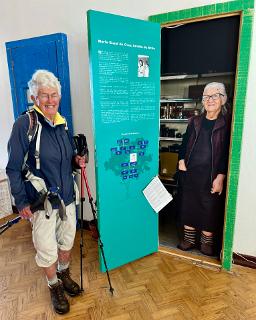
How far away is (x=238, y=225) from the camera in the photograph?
7.63 feet

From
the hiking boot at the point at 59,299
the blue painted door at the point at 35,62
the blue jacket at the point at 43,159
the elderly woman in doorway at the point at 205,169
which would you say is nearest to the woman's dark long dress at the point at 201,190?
the elderly woman in doorway at the point at 205,169

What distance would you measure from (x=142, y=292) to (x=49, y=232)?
93 centimetres

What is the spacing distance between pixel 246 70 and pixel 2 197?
3.20m

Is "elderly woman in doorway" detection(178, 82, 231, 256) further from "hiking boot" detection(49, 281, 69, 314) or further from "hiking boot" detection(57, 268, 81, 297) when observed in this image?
"hiking boot" detection(49, 281, 69, 314)

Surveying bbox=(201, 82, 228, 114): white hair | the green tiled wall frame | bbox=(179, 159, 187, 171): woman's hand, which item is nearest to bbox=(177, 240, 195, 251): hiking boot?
the green tiled wall frame

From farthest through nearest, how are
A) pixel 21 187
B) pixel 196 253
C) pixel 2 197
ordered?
pixel 2 197
pixel 196 253
pixel 21 187

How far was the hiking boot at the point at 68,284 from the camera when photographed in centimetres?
205

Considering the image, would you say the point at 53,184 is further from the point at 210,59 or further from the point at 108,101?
the point at 210,59

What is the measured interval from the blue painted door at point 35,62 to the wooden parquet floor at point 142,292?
5.18ft

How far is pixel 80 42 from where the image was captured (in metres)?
2.64

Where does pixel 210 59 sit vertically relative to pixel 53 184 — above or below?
above

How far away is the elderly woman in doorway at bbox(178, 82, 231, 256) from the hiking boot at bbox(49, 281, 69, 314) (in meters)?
1.24

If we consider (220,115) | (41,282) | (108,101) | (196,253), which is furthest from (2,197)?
(220,115)

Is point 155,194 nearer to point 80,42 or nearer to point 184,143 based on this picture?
point 184,143
